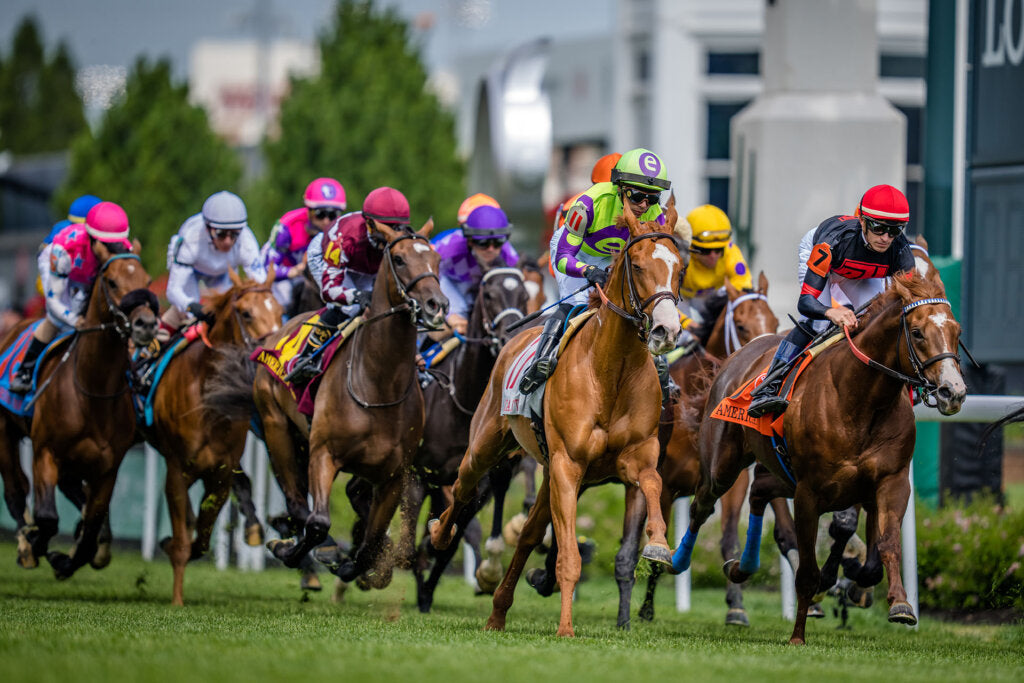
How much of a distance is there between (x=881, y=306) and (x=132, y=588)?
6.15 m

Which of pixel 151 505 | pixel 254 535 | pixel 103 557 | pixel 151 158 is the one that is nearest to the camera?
pixel 254 535

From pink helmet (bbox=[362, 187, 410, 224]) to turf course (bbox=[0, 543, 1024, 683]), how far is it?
2.39 m

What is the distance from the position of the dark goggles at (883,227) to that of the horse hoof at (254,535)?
4987mm

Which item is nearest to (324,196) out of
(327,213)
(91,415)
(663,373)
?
(327,213)

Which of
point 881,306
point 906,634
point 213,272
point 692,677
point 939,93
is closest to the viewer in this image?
point 692,677

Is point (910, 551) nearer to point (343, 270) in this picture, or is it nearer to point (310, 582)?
point (343, 270)

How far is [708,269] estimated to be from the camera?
10.7 meters

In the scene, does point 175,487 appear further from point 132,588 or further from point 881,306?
point 881,306

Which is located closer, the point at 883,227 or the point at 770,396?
the point at 883,227

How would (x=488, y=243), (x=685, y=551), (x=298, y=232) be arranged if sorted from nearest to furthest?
1. (x=685, y=551)
2. (x=488, y=243)
3. (x=298, y=232)

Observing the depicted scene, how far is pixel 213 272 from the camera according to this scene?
1088 centimetres

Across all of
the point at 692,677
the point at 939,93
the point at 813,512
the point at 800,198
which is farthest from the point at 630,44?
the point at 692,677

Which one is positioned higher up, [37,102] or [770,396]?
[37,102]

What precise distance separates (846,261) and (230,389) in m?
4.32
